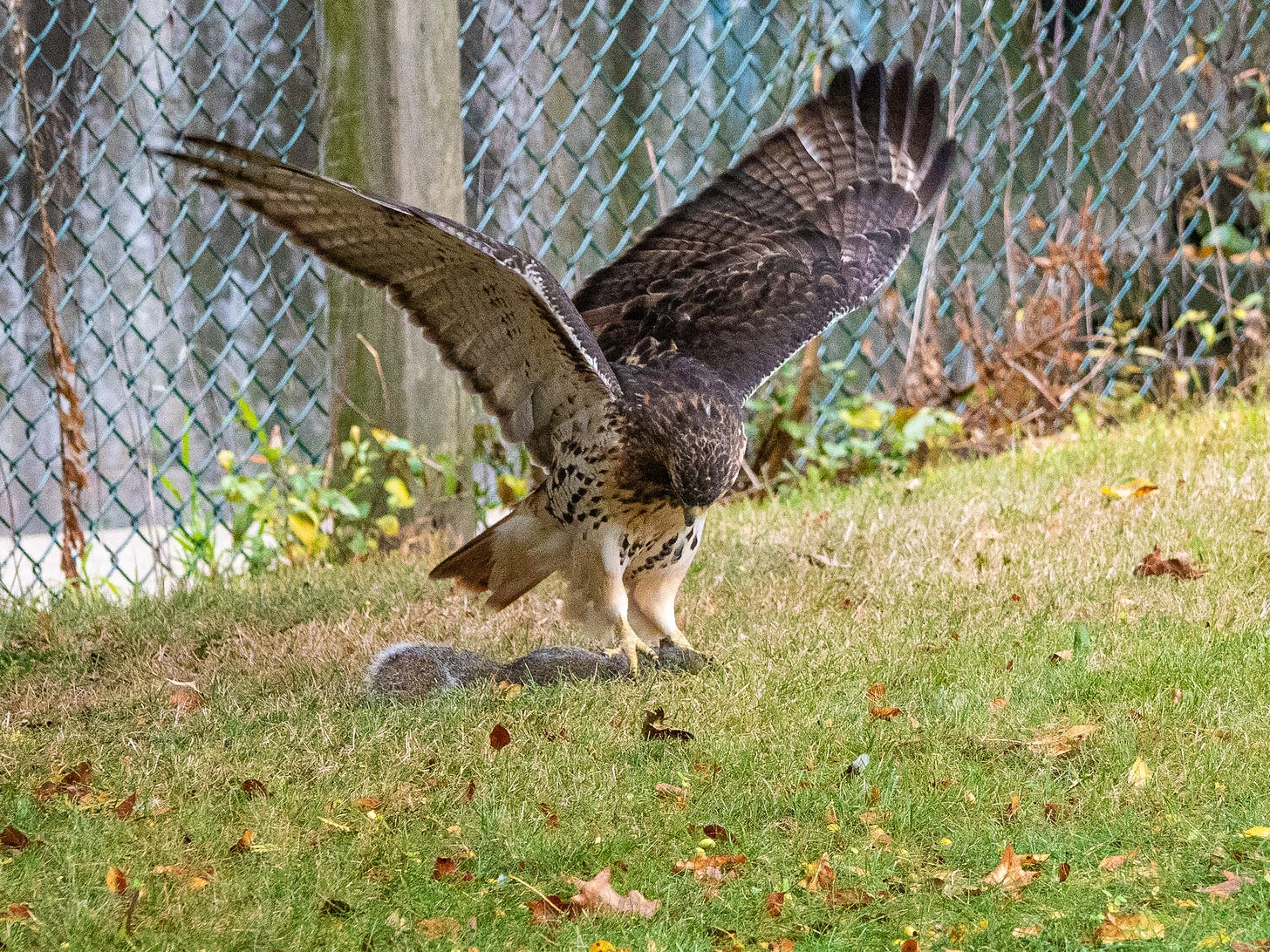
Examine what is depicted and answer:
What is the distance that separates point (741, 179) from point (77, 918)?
3165 millimetres

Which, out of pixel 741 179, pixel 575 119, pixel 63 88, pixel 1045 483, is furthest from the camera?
pixel 575 119

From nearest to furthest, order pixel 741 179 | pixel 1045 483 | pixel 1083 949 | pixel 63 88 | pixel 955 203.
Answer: pixel 1083 949 → pixel 741 179 → pixel 1045 483 → pixel 63 88 → pixel 955 203

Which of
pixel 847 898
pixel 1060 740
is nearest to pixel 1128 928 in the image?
pixel 847 898

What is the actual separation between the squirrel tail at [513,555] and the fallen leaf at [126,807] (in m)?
1.40

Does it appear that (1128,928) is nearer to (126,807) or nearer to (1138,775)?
(1138,775)

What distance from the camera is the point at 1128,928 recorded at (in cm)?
223

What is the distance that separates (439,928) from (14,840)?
869mm

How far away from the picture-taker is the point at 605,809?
2738mm

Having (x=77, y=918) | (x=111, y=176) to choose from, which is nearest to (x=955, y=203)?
(x=111, y=176)

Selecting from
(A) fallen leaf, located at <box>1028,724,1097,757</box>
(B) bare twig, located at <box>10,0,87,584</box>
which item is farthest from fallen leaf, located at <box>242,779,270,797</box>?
(B) bare twig, located at <box>10,0,87,584</box>

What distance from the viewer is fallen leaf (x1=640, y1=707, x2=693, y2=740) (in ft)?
10.2

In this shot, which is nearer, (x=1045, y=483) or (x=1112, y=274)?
(x=1045, y=483)

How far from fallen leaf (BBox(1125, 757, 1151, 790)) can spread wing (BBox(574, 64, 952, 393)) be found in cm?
171

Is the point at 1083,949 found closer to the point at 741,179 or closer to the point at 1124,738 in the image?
the point at 1124,738
